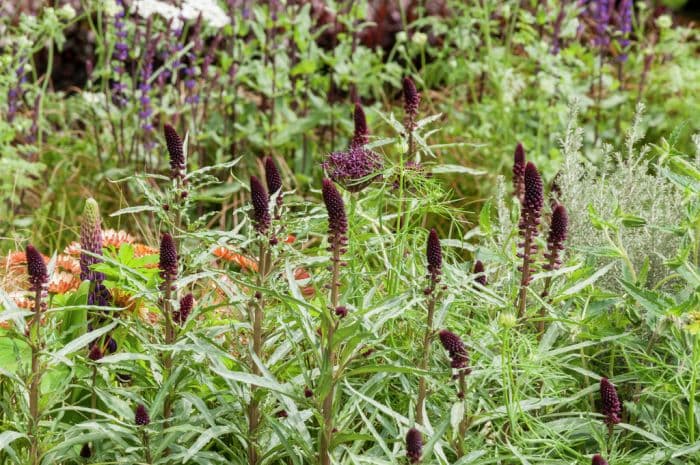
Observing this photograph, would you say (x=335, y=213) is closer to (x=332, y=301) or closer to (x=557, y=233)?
(x=332, y=301)

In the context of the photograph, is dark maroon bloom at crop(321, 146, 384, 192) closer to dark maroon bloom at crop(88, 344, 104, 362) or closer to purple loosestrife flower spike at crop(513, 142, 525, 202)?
purple loosestrife flower spike at crop(513, 142, 525, 202)

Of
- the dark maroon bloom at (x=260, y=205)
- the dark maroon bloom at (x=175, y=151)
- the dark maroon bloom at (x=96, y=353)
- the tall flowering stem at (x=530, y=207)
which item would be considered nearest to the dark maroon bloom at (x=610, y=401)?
the tall flowering stem at (x=530, y=207)

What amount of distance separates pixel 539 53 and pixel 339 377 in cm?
336

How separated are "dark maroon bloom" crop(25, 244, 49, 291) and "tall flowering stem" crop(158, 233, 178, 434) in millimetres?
238

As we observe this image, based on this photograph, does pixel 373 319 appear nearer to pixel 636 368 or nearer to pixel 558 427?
pixel 558 427

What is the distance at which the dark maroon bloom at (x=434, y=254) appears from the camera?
2.01 meters

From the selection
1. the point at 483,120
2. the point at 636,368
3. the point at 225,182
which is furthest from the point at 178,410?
the point at 483,120

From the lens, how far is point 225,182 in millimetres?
4953

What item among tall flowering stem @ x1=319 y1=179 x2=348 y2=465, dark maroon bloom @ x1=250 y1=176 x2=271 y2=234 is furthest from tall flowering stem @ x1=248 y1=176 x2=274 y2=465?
tall flowering stem @ x1=319 y1=179 x2=348 y2=465

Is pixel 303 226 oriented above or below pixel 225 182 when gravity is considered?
above

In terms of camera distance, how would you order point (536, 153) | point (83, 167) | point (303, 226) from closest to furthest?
point (303, 226) → point (536, 153) → point (83, 167)

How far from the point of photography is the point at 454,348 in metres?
2.04

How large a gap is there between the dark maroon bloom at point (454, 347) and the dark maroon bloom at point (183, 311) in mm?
599

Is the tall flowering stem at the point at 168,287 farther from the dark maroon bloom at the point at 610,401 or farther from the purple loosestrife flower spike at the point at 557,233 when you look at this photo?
the dark maroon bloom at the point at 610,401
